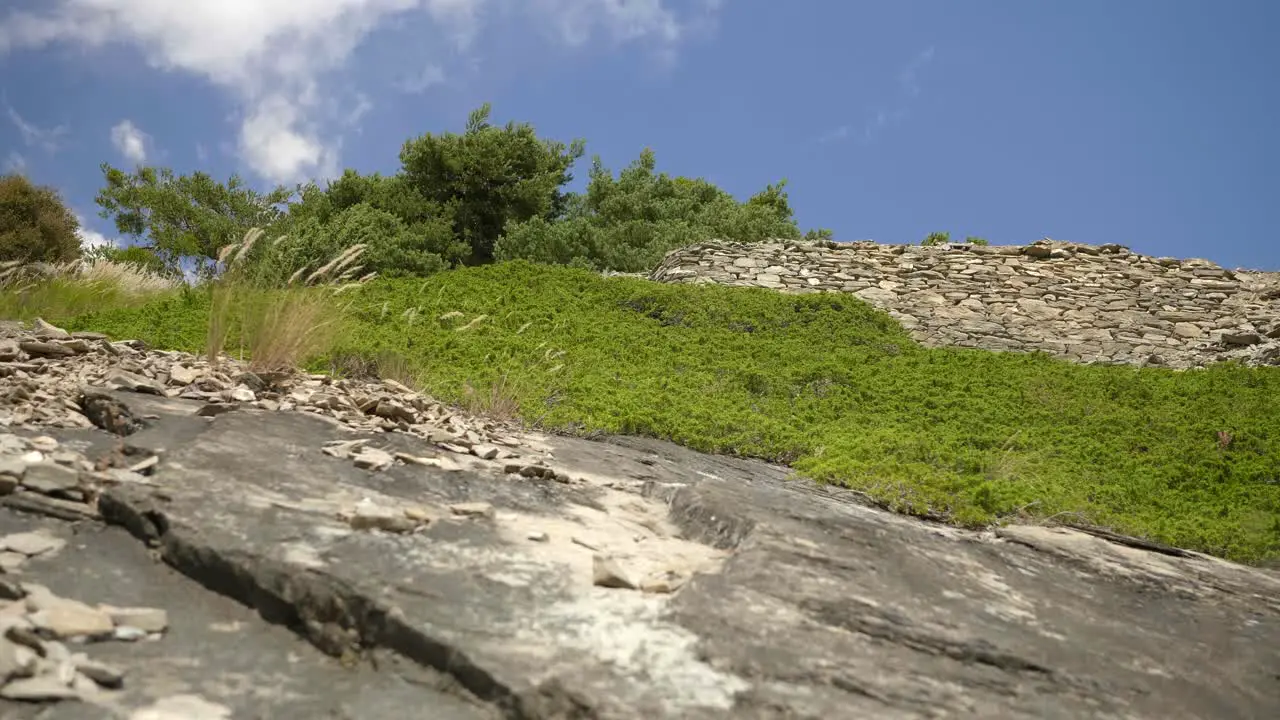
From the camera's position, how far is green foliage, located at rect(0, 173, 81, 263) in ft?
59.3

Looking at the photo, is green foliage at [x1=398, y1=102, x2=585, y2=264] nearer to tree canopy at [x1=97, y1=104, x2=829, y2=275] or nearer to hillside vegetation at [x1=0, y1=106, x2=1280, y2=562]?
tree canopy at [x1=97, y1=104, x2=829, y2=275]

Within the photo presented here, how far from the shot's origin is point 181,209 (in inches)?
1129

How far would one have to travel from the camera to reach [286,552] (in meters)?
3.29

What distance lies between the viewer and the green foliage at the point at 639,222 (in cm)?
2458

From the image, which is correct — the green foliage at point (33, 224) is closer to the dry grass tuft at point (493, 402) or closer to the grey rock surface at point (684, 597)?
the dry grass tuft at point (493, 402)

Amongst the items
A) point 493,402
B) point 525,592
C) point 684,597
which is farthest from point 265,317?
point 684,597

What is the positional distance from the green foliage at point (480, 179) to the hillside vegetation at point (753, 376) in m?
6.31

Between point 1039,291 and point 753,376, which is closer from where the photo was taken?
point 753,376

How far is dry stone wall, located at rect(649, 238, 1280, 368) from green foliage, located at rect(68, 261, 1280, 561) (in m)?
1.70

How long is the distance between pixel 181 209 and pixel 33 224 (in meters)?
10.4

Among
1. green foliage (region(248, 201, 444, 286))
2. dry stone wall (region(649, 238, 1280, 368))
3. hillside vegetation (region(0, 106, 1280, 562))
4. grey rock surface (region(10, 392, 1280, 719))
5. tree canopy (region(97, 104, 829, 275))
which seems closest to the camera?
grey rock surface (region(10, 392, 1280, 719))

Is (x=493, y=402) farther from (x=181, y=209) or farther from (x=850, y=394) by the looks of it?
(x=181, y=209)

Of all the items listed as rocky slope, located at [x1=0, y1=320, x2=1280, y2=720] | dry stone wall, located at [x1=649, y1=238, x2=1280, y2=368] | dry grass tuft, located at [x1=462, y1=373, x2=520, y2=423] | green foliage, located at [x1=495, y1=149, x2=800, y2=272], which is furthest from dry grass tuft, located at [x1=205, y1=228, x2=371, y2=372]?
green foliage, located at [x1=495, y1=149, x2=800, y2=272]

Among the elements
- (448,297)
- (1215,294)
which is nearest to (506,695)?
(448,297)
